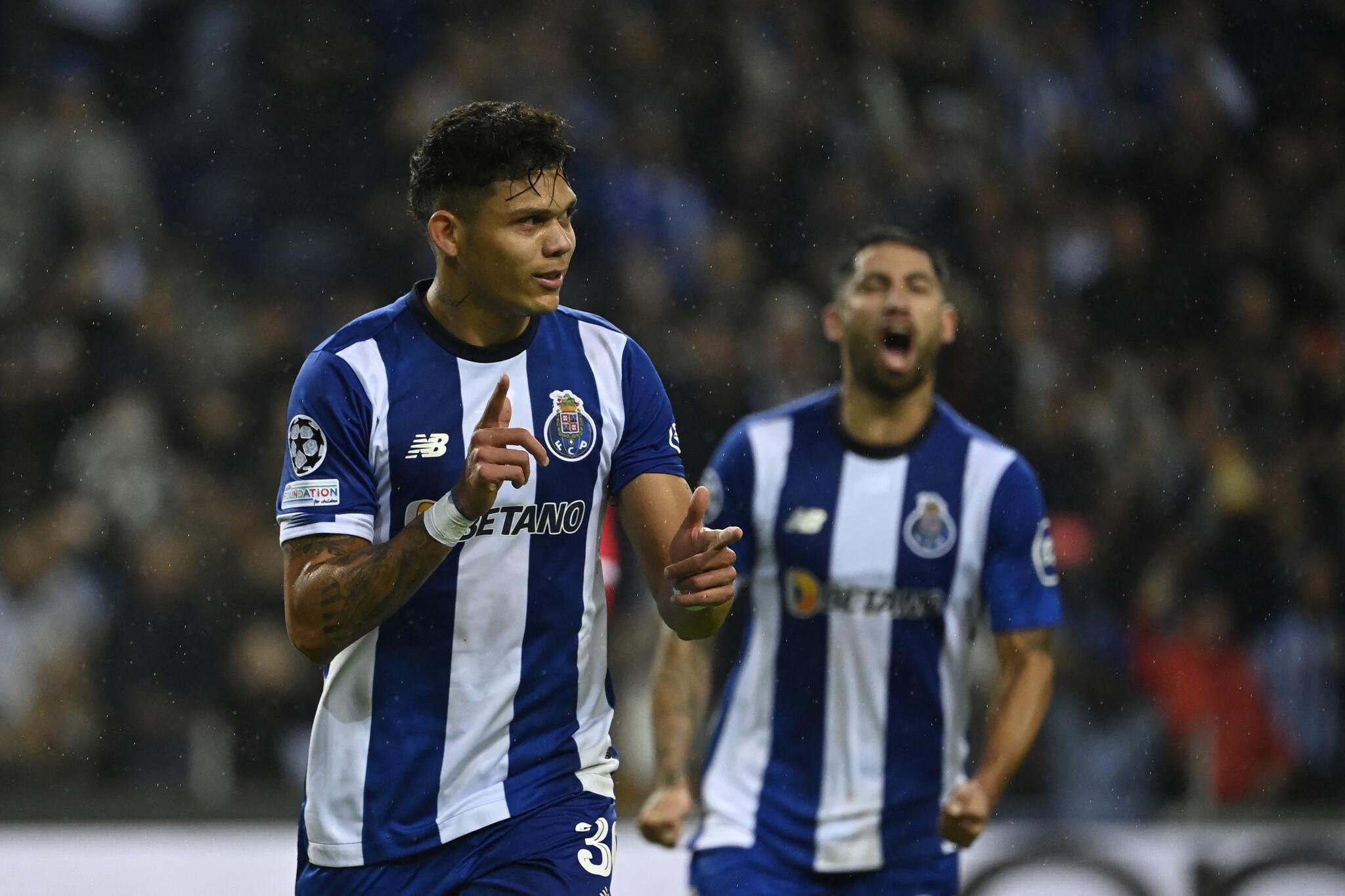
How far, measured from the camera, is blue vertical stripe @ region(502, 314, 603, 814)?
129 inches

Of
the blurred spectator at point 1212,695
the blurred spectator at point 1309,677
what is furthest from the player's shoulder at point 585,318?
the blurred spectator at point 1309,677

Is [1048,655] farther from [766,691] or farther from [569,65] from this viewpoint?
[569,65]

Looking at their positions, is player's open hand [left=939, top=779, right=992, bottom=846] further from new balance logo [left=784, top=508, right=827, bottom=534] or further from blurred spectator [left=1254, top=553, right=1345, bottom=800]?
blurred spectator [left=1254, top=553, right=1345, bottom=800]

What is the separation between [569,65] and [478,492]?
688 centimetres

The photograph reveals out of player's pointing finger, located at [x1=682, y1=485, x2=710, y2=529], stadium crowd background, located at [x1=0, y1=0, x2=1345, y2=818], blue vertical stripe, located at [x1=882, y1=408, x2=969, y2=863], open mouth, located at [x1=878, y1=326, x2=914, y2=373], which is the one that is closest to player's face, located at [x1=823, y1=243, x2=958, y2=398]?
Answer: open mouth, located at [x1=878, y1=326, x2=914, y2=373]

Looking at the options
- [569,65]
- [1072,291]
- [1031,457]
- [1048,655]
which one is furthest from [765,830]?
[569,65]

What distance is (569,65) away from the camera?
372 inches

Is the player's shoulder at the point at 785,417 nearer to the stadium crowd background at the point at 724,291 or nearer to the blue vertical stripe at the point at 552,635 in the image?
the blue vertical stripe at the point at 552,635

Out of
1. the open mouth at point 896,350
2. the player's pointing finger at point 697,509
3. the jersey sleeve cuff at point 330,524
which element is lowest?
the jersey sleeve cuff at point 330,524

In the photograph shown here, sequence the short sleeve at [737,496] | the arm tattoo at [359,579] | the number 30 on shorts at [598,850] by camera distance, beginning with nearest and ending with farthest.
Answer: the arm tattoo at [359,579]
the number 30 on shorts at [598,850]
the short sleeve at [737,496]

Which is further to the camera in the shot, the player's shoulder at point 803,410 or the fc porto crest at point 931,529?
the player's shoulder at point 803,410

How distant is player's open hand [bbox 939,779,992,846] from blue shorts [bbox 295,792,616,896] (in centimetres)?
98

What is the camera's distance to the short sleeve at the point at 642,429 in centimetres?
339

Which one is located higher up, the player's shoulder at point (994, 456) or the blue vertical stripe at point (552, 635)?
the player's shoulder at point (994, 456)
